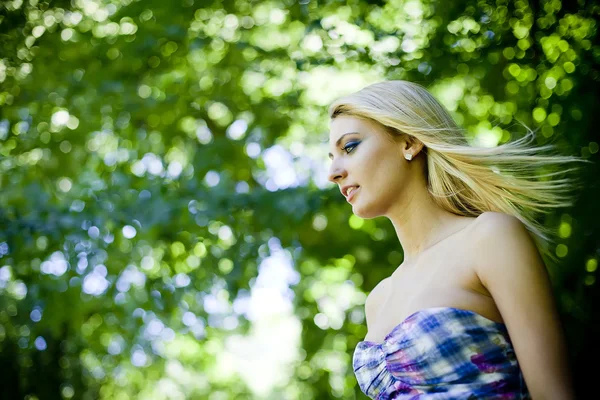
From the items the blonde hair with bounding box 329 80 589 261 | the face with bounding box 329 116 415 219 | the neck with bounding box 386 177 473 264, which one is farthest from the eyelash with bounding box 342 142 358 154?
the neck with bounding box 386 177 473 264

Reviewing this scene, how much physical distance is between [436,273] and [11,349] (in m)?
6.21

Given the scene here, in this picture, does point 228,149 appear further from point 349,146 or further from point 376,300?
point 349,146

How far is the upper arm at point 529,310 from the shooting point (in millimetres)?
1711

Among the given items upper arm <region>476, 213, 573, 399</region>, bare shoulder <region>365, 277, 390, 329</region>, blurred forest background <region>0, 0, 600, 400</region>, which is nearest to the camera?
upper arm <region>476, 213, 573, 399</region>

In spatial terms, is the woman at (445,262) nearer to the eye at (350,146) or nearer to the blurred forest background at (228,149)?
the eye at (350,146)

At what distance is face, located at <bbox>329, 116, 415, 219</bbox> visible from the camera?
7.14ft

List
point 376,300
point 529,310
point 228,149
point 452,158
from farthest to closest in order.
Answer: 1. point 228,149
2. point 376,300
3. point 452,158
4. point 529,310

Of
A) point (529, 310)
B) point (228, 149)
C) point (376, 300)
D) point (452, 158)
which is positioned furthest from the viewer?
point (228, 149)

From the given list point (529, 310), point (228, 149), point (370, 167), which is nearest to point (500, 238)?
point (529, 310)

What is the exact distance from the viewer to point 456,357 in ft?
5.87

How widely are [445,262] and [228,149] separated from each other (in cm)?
413

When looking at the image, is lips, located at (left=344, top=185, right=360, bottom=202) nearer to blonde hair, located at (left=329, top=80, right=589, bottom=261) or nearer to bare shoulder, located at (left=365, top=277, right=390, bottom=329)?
blonde hair, located at (left=329, top=80, right=589, bottom=261)

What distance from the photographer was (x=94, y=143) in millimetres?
6547

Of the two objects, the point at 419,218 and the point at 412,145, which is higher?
the point at 412,145
